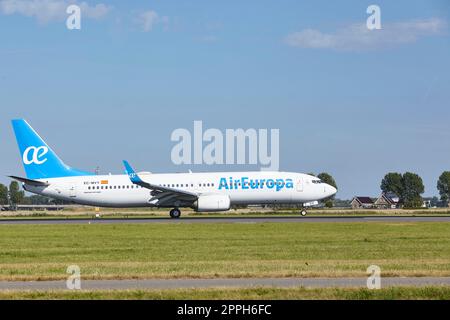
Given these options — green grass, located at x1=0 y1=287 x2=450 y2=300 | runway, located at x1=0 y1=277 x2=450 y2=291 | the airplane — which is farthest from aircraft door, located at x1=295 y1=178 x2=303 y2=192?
green grass, located at x1=0 y1=287 x2=450 y2=300

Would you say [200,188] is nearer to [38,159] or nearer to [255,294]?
[38,159]

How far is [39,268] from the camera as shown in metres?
25.8

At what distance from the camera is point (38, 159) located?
2714 inches

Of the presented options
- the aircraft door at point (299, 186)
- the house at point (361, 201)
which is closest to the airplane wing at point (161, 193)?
the aircraft door at point (299, 186)

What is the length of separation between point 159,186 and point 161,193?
819 mm

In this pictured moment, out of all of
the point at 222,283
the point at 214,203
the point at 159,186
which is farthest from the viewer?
the point at 159,186

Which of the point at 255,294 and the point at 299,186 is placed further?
the point at 299,186

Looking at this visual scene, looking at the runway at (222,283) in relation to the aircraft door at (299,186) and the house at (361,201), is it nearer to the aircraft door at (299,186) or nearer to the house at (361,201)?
the aircraft door at (299,186)

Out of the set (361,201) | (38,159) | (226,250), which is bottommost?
(226,250)

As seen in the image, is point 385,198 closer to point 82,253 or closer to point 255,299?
point 82,253

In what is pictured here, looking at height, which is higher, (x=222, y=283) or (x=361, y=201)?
(x=361, y=201)

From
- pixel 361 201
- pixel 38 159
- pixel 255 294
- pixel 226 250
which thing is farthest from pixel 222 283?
pixel 361 201

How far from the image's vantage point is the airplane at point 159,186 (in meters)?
66.1
